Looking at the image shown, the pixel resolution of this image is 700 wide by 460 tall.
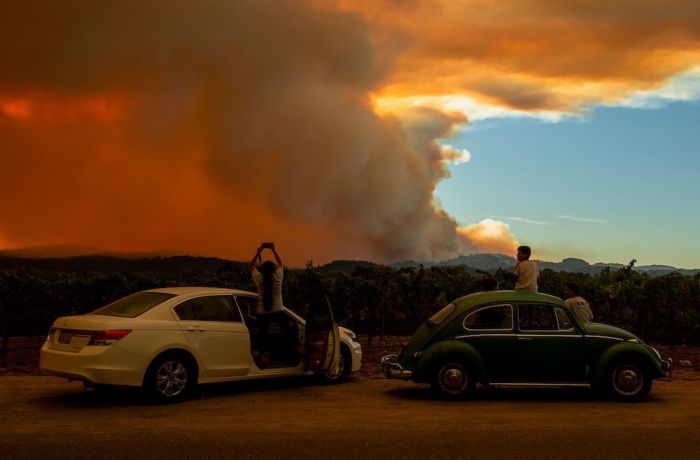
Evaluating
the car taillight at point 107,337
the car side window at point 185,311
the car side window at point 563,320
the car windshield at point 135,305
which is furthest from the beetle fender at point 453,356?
the car taillight at point 107,337

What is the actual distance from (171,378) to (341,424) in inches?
112

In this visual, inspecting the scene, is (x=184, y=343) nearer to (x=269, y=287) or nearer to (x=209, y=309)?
(x=209, y=309)

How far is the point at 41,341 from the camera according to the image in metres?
21.1

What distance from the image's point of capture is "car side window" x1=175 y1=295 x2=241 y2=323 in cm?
1208

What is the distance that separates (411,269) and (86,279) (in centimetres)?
868

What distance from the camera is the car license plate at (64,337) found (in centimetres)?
1150

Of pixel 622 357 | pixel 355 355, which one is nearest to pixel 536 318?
pixel 622 357

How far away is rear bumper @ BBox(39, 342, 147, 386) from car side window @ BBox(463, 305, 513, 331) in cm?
473

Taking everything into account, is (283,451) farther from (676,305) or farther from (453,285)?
(676,305)

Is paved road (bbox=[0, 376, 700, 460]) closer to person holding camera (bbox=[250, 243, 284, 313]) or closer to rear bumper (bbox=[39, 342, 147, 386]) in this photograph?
rear bumper (bbox=[39, 342, 147, 386])

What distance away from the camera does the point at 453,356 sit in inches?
468

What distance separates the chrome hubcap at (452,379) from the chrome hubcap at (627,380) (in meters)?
2.27

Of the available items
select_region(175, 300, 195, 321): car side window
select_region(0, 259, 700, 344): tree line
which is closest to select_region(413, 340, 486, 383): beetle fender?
select_region(175, 300, 195, 321): car side window

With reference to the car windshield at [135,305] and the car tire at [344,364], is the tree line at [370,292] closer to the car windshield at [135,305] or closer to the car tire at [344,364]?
the car tire at [344,364]
